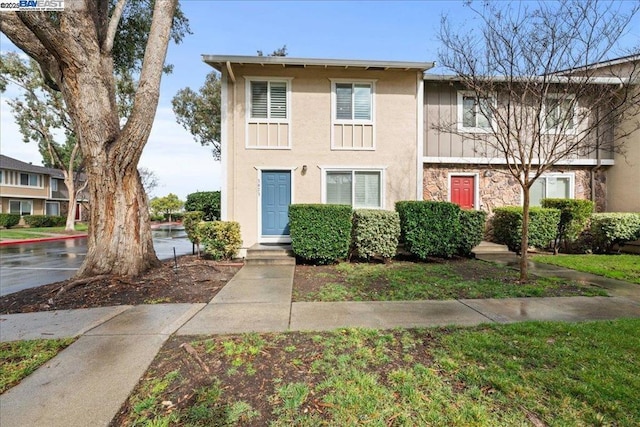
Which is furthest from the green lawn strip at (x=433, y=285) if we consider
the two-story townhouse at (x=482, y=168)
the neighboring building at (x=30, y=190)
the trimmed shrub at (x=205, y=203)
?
the neighboring building at (x=30, y=190)

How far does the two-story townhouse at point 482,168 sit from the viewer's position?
10.2 meters

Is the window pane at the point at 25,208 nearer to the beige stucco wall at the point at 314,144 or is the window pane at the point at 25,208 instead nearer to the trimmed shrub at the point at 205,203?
the trimmed shrub at the point at 205,203

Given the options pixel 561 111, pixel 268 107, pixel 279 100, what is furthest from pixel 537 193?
pixel 268 107

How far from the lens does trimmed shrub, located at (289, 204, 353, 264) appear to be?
770 cm

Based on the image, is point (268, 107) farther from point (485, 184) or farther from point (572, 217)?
point (572, 217)

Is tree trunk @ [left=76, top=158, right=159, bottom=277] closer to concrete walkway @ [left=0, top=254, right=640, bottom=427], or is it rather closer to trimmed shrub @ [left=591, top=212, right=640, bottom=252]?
concrete walkway @ [left=0, top=254, right=640, bottom=427]

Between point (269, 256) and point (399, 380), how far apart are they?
19.7 feet

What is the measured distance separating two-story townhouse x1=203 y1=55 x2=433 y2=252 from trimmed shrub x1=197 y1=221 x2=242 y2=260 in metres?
0.73

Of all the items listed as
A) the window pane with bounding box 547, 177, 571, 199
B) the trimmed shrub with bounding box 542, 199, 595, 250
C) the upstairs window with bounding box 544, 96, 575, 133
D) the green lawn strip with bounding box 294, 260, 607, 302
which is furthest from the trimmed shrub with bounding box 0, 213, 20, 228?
the window pane with bounding box 547, 177, 571, 199

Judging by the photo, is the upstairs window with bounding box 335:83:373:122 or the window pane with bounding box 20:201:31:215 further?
the window pane with bounding box 20:201:31:215

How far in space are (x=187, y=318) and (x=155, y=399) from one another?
183cm

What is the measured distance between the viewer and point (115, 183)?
6.14 m

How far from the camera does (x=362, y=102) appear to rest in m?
9.65

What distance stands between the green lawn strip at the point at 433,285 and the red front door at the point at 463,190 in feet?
11.6
